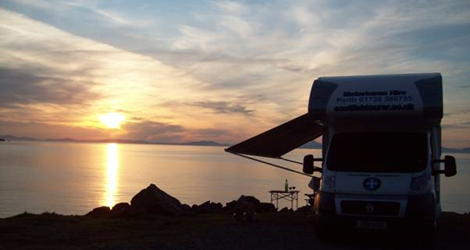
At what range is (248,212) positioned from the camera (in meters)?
13.8

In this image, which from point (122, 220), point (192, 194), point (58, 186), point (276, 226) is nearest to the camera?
point (276, 226)

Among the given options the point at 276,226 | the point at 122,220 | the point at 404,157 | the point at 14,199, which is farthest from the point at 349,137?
the point at 14,199

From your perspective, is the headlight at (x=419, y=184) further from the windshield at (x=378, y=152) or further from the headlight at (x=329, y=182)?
the headlight at (x=329, y=182)

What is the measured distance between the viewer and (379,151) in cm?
1013

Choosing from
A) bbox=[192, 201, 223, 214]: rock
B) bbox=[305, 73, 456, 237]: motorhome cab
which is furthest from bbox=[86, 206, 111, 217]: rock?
bbox=[305, 73, 456, 237]: motorhome cab

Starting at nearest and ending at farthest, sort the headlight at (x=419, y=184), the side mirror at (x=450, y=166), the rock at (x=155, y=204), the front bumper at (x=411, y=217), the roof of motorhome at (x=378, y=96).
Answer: the front bumper at (x=411, y=217) < the headlight at (x=419, y=184) < the roof of motorhome at (x=378, y=96) < the side mirror at (x=450, y=166) < the rock at (x=155, y=204)

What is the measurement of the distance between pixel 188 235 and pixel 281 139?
506 cm

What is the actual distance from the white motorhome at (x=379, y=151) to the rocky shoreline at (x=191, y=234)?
1.75 feet

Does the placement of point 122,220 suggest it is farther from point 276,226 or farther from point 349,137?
point 349,137

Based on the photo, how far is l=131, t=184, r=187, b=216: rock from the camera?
56.1 ft

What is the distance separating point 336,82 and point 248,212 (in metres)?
4.87

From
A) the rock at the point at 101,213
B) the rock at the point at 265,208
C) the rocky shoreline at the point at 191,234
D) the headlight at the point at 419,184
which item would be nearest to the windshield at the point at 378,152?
the headlight at the point at 419,184

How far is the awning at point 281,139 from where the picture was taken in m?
13.8

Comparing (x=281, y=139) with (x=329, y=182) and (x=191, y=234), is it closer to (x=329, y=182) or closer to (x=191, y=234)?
(x=191, y=234)
